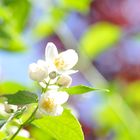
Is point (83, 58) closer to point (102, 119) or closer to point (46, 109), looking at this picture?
point (102, 119)

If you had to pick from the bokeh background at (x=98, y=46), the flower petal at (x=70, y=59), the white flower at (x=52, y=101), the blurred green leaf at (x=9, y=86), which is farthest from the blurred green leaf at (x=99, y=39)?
the white flower at (x=52, y=101)

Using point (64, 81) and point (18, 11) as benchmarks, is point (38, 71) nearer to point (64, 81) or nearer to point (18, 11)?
point (64, 81)

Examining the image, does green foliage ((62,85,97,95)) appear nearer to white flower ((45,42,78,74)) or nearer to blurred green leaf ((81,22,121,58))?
white flower ((45,42,78,74))

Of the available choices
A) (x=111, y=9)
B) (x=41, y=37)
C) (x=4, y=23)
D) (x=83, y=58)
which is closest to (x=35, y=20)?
(x=41, y=37)

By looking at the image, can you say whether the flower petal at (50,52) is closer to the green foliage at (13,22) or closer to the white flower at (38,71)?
the white flower at (38,71)

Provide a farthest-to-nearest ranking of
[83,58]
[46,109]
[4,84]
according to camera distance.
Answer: [83,58] < [4,84] < [46,109]

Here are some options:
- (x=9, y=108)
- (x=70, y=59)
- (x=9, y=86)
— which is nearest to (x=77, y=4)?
(x=9, y=86)
